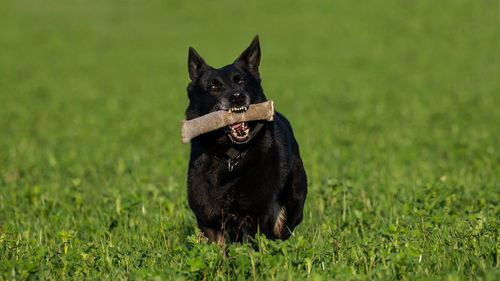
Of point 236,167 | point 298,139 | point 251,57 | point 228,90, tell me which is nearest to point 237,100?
point 228,90

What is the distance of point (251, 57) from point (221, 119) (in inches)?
39.2

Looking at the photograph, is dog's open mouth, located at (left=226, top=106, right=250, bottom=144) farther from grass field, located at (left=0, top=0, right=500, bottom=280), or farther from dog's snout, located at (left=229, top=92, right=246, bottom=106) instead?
grass field, located at (left=0, top=0, right=500, bottom=280)

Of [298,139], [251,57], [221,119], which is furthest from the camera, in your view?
[298,139]

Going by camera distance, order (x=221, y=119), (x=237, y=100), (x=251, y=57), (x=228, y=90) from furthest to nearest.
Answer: (x=251, y=57) → (x=228, y=90) → (x=237, y=100) → (x=221, y=119)

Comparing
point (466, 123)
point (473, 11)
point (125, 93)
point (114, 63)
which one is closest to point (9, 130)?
point (125, 93)

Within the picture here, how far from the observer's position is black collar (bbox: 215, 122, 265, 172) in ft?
15.7

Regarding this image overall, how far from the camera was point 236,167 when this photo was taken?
477 centimetres

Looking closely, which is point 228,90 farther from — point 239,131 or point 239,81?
point 239,131

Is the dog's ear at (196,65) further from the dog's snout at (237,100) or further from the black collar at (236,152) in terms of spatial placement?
the black collar at (236,152)

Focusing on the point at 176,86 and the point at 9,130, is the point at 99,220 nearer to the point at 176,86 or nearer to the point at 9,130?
the point at 9,130

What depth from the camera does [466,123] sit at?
13141mm

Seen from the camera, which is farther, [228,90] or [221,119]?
[228,90]

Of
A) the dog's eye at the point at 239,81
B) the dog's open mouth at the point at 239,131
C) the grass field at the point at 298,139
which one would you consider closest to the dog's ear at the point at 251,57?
the dog's eye at the point at 239,81

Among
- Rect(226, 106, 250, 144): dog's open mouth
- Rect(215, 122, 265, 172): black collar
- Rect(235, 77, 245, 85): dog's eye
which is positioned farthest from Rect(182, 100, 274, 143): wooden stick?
Rect(235, 77, 245, 85): dog's eye
